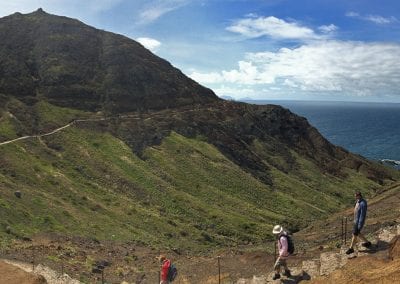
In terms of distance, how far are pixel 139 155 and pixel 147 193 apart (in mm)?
14775

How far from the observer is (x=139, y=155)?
311 ft

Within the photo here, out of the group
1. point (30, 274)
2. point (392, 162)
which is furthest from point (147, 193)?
point (392, 162)

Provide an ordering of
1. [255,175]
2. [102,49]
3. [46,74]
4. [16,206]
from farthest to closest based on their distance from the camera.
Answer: [102,49] → [46,74] → [255,175] → [16,206]

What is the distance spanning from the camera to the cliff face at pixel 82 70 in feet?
365

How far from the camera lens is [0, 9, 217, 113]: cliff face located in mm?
111125

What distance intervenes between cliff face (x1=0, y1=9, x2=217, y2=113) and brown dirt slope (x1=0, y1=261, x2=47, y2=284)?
78920 mm

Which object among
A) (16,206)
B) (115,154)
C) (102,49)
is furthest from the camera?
(102,49)

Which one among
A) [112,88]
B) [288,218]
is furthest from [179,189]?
[112,88]

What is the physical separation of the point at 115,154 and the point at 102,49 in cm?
5067

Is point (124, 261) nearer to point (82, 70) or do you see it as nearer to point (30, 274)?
point (30, 274)

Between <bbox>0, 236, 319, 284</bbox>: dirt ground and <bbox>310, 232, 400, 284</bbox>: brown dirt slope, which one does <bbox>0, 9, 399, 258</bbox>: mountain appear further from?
<bbox>310, 232, 400, 284</bbox>: brown dirt slope

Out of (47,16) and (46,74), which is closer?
(46,74)

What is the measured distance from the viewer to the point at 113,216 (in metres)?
67.5

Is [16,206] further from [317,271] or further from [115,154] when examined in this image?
[317,271]
